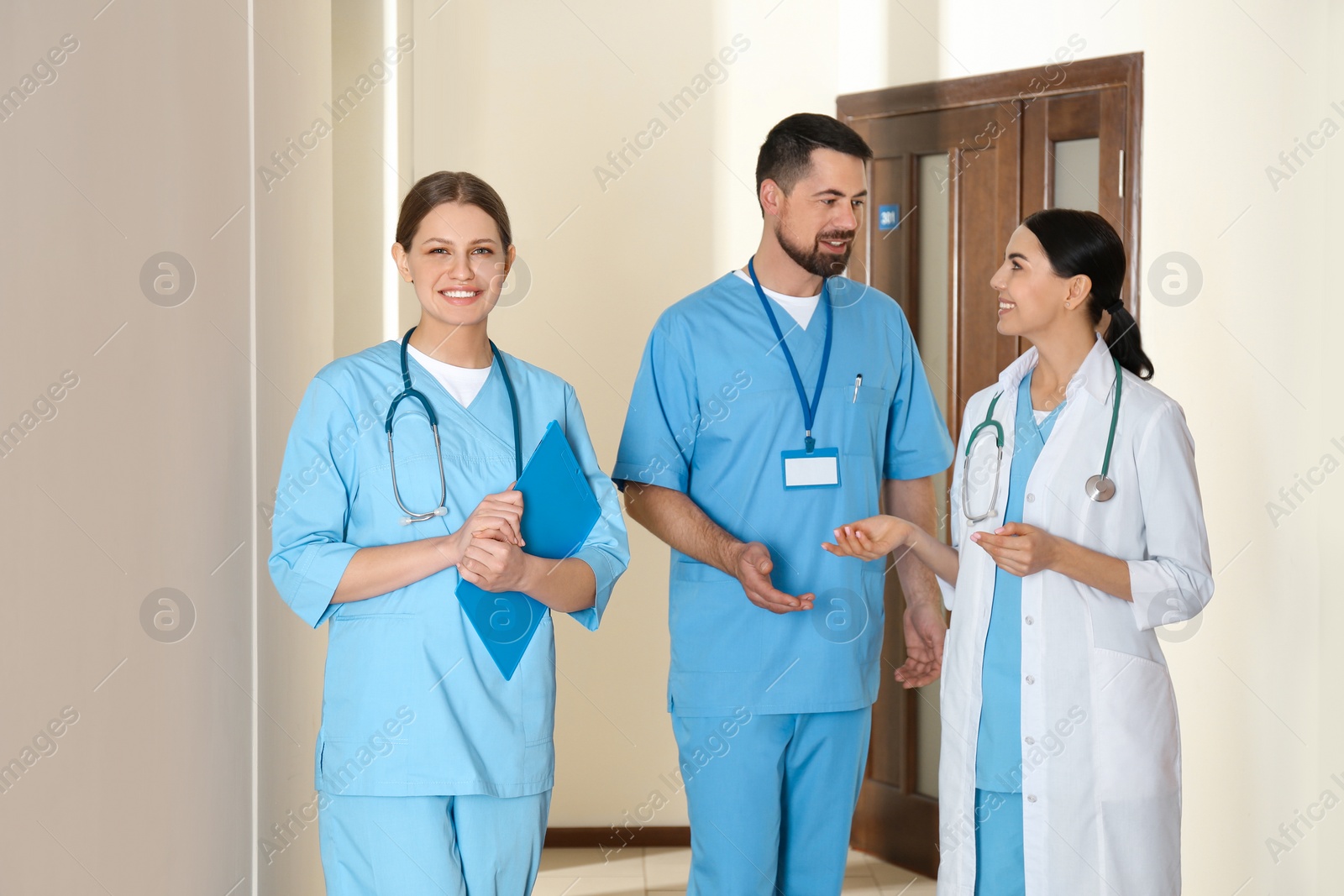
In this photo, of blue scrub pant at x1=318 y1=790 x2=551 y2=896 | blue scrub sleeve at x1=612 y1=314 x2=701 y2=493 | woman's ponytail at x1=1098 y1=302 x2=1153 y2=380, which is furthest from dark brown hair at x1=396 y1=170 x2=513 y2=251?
woman's ponytail at x1=1098 y1=302 x2=1153 y2=380

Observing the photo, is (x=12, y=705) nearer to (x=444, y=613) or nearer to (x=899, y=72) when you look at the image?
(x=444, y=613)

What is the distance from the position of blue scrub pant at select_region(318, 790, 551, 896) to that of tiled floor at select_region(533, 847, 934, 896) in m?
1.92

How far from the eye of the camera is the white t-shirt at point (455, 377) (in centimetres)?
174

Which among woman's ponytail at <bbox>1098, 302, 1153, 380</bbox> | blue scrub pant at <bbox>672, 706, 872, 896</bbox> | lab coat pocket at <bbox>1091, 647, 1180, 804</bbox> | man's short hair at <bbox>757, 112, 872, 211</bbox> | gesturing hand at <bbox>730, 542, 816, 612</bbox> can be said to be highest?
man's short hair at <bbox>757, 112, 872, 211</bbox>

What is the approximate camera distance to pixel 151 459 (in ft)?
4.48

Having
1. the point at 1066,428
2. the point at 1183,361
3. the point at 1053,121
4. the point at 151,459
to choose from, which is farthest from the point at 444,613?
the point at 1053,121

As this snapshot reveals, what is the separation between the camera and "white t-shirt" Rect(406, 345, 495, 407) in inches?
68.6

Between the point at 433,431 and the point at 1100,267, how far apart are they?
45.2 inches

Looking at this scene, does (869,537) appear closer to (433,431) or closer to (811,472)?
(811,472)

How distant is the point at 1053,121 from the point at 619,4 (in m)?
1.47

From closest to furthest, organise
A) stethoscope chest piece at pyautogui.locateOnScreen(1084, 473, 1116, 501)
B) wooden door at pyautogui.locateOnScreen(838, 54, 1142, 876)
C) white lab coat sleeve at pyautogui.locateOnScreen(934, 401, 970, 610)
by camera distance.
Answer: stethoscope chest piece at pyautogui.locateOnScreen(1084, 473, 1116, 501), white lab coat sleeve at pyautogui.locateOnScreen(934, 401, 970, 610), wooden door at pyautogui.locateOnScreen(838, 54, 1142, 876)

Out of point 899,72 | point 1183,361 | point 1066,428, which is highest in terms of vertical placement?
point 899,72

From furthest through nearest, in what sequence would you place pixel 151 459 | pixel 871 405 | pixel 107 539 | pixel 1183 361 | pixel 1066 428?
pixel 1183 361
pixel 871 405
pixel 1066 428
pixel 151 459
pixel 107 539

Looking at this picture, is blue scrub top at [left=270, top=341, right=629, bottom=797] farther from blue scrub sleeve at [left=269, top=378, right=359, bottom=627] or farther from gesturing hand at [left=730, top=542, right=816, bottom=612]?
gesturing hand at [left=730, top=542, right=816, bottom=612]
